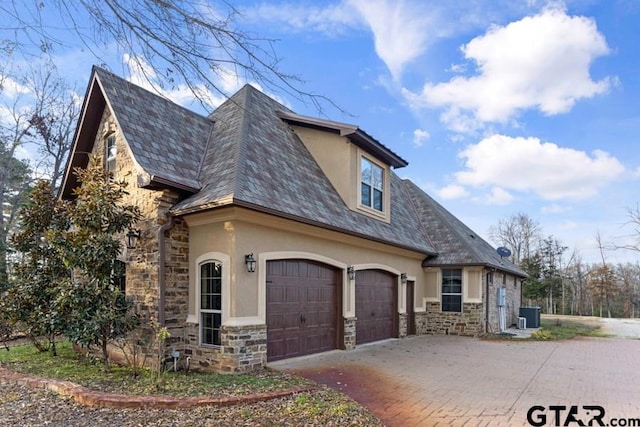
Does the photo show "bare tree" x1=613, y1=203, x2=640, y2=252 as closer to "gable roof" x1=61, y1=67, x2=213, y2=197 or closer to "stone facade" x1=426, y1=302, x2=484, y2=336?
"stone facade" x1=426, y1=302, x2=484, y2=336

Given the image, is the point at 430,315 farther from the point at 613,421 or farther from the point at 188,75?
the point at 188,75

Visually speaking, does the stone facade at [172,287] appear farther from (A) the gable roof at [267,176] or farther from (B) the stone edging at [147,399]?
(B) the stone edging at [147,399]

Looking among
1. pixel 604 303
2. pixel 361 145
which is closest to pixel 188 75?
pixel 361 145

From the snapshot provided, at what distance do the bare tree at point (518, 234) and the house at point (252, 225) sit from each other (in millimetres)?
30838

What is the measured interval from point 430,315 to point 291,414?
12.3 metres

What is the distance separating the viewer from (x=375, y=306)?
13531mm

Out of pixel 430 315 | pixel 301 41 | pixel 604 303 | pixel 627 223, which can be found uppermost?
Answer: pixel 301 41

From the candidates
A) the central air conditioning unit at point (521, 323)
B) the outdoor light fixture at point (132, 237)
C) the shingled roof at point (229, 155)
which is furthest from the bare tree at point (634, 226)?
the outdoor light fixture at point (132, 237)

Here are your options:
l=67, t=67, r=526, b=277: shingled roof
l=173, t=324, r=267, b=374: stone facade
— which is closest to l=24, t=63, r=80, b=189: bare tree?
l=67, t=67, r=526, b=277: shingled roof

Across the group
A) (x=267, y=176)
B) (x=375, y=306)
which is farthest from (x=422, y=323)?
(x=267, y=176)

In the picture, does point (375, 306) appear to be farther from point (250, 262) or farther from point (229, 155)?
point (229, 155)

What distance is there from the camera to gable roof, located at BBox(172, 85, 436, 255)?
8.63 m

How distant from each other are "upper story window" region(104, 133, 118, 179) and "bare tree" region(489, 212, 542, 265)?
40519 millimetres

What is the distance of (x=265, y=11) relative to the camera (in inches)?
187
